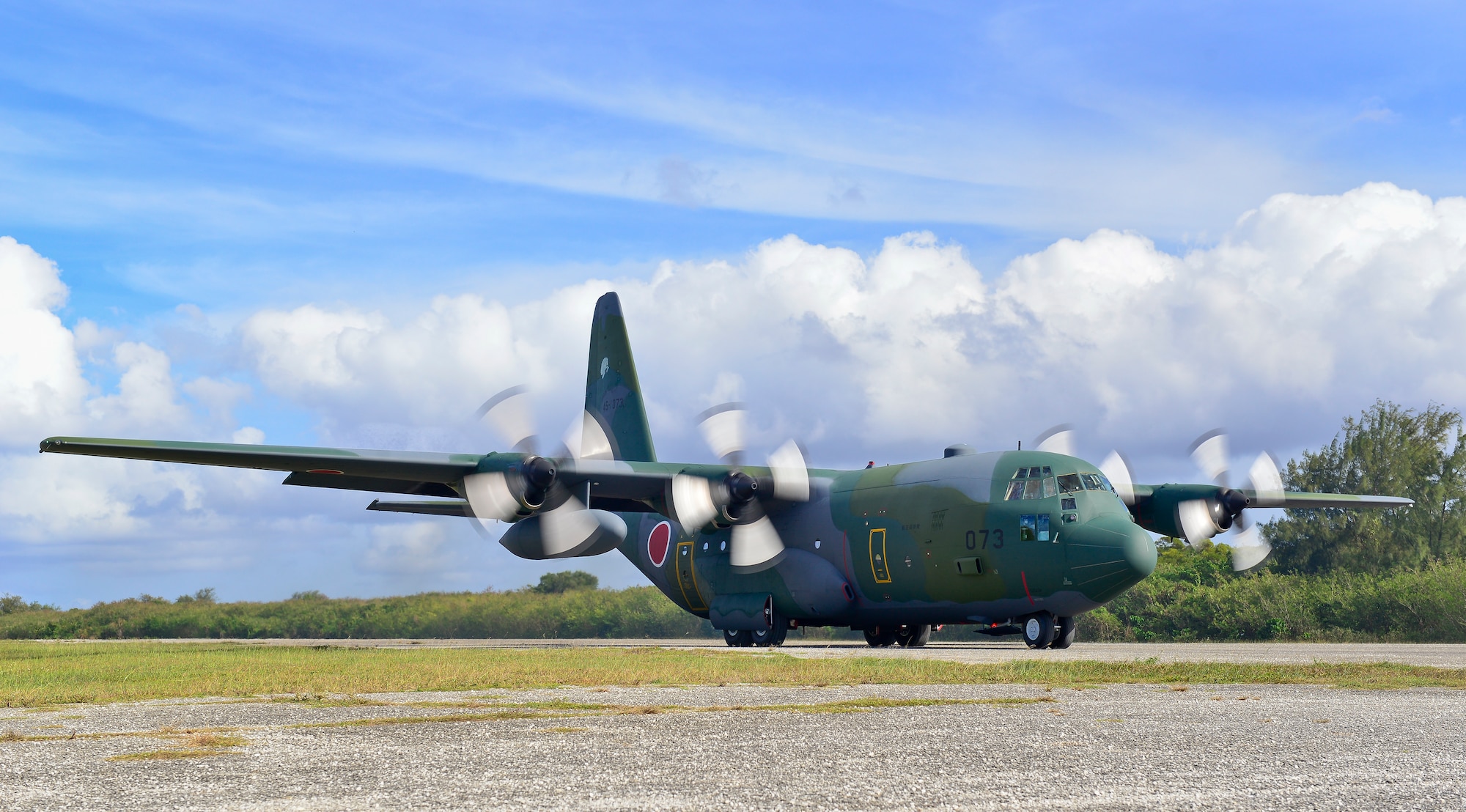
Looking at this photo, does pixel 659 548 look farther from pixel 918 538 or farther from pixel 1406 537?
pixel 1406 537

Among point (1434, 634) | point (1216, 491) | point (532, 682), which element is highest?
point (1216, 491)

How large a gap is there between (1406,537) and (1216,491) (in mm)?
22146

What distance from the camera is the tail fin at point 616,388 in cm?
3778

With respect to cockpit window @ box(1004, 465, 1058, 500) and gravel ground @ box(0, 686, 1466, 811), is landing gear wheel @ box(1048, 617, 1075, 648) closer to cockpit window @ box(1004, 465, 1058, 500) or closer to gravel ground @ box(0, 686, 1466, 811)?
cockpit window @ box(1004, 465, 1058, 500)

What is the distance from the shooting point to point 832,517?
29203mm

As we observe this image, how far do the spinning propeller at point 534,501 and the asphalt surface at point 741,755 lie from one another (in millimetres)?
12474

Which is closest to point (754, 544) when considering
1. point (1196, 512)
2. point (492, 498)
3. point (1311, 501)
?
point (492, 498)

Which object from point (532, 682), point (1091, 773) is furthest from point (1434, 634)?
point (1091, 773)

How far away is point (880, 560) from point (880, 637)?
3837 millimetres

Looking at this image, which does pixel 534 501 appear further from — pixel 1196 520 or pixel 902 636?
pixel 1196 520

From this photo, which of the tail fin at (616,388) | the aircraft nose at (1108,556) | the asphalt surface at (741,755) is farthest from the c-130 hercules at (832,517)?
the asphalt surface at (741,755)

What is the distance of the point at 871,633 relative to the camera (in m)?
30.7

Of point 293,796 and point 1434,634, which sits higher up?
point 293,796

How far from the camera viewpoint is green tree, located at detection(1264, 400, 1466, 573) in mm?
47594
